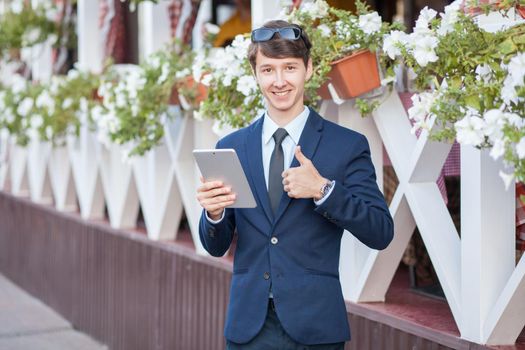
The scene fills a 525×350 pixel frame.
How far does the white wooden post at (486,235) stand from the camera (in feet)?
9.87

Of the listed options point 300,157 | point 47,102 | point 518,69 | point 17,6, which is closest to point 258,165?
point 300,157

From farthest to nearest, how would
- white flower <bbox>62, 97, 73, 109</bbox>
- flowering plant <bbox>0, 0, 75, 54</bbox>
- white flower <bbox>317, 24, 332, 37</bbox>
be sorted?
flowering plant <bbox>0, 0, 75, 54</bbox> < white flower <bbox>62, 97, 73, 109</bbox> < white flower <bbox>317, 24, 332, 37</bbox>

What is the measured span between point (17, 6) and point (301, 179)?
20.5 feet

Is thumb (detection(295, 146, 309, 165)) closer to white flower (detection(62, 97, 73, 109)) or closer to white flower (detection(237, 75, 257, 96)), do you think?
white flower (detection(237, 75, 257, 96))

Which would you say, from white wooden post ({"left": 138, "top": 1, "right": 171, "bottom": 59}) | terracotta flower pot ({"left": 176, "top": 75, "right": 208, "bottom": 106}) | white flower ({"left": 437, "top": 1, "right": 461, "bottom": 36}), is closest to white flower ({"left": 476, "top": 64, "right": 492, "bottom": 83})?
white flower ({"left": 437, "top": 1, "right": 461, "bottom": 36})

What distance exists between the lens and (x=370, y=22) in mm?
3295

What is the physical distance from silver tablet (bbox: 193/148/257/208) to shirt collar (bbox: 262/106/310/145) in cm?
21

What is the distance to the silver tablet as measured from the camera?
246cm

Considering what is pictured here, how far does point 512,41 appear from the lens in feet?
8.02

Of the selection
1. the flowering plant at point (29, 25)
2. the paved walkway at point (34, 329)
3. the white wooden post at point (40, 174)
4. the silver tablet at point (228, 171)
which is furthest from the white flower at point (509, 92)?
the white wooden post at point (40, 174)

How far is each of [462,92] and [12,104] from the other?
5.76 metres

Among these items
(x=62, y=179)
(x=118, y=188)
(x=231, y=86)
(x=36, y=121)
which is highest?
(x=231, y=86)

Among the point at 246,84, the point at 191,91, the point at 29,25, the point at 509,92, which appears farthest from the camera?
the point at 29,25

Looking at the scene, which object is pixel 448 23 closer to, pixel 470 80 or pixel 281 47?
pixel 470 80
